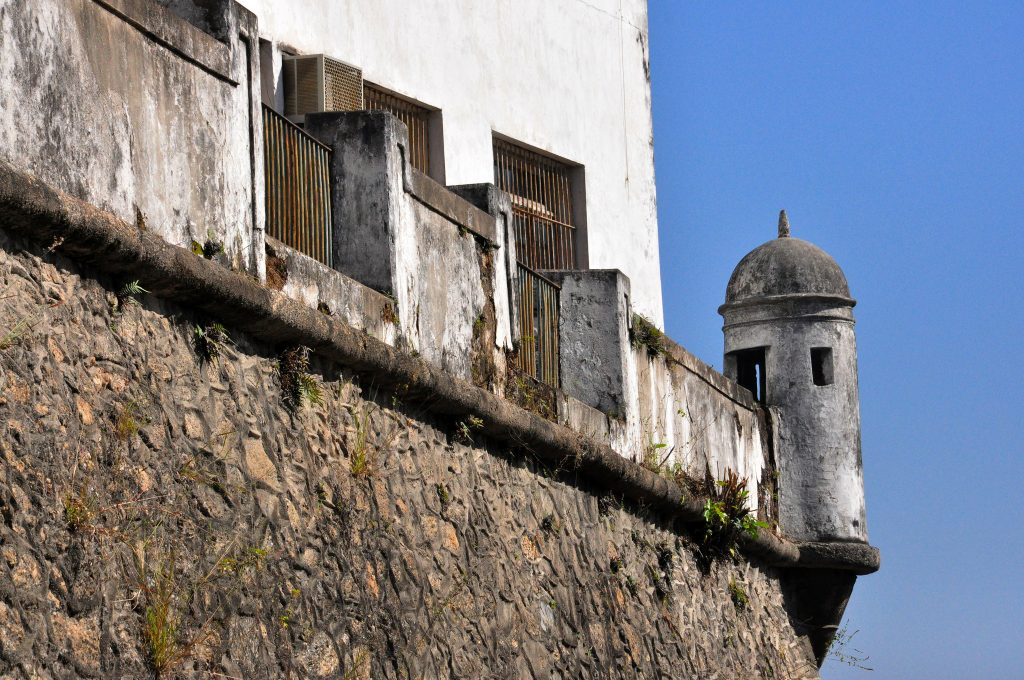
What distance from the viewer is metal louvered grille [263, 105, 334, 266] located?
667cm

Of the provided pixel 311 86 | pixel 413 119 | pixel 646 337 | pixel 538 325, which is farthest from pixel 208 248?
pixel 413 119

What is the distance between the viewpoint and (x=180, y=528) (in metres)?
4.93

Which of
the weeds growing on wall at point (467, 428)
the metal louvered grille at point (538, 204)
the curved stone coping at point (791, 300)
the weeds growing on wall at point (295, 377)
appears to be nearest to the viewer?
the weeds growing on wall at point (295, 377)

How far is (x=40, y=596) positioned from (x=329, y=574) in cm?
163

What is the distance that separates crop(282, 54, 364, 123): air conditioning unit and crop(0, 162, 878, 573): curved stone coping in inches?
95.7

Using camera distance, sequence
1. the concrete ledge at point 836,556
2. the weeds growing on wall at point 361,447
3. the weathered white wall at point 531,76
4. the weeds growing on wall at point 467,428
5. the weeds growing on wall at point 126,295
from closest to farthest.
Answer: the weeds growing on wall at point 126,295, the weeds growing on wall at point 361,447, the weeds growing on wall at point 467,428, the weathered white wall at point 531,76, the concrete ledge at point 836,556

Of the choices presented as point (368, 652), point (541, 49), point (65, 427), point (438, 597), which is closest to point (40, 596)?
point (65, 427)

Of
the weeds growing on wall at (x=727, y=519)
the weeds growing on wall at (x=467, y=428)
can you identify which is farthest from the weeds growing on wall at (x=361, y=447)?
the weeds growing on wall at (x=727, y=519)

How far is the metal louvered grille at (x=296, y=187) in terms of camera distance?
6672 mm

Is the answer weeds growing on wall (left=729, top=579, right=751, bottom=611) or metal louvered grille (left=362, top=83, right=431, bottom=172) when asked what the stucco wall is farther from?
weeds growing on wall (left=729, top=579, right=751, bottom=611)

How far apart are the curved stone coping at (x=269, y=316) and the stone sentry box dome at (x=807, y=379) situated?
3.57 m

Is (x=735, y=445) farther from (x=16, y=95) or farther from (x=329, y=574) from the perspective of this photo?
(x=16, y=95)

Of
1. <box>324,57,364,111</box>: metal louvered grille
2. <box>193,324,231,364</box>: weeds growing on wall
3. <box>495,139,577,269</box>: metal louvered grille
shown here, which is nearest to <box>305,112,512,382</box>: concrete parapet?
<box>193,324,231,364</box>: weeds growing on wall

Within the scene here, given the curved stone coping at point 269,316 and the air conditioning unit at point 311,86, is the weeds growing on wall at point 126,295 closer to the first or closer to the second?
the curved stone coping at point 269,316
